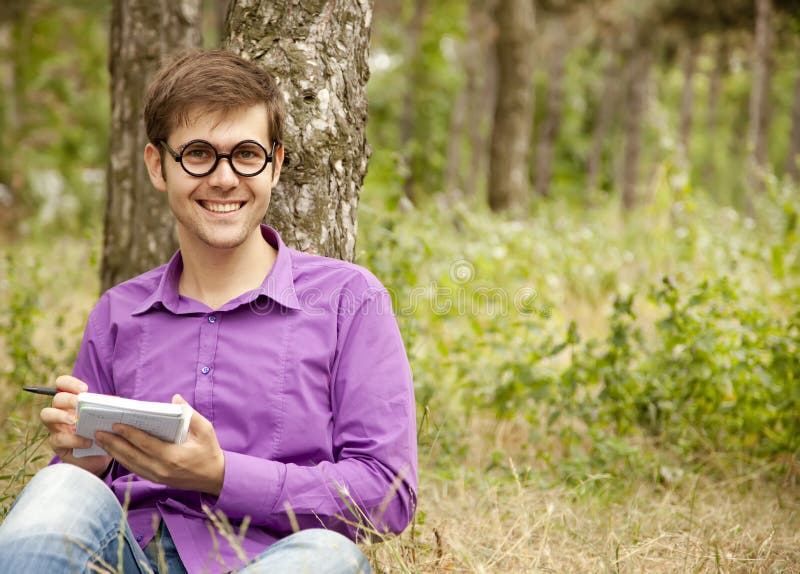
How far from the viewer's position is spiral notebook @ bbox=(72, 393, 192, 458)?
172 centimetres

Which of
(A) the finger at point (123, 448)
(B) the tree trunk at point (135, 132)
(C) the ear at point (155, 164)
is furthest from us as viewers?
(B) the tree trunk at point (135, 132)

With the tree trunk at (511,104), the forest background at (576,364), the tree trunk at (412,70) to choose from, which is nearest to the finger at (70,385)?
the forest background at (576,364)

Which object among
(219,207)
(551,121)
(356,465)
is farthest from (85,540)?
(551,121)

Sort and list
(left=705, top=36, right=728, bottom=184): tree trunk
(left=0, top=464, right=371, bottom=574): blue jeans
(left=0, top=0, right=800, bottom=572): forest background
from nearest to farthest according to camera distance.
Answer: (left=0, top=464, right=371, bottom=574): blue jeans
(left=0, top=0, right=800, bottom=572): forest background
(left=705, top=36, right=728, bottom=184): tree trunk

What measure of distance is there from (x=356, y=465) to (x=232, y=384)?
1.26 feet

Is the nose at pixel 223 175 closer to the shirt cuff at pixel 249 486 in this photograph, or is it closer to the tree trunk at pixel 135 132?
the shirt cuff at pixel 249 486

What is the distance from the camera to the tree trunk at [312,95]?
8.96 feet

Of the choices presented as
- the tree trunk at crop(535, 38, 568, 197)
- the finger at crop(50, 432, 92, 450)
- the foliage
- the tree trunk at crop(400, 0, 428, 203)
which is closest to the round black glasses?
the finger at crop(50, 432, 92, 450)

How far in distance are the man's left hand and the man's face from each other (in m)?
0.53

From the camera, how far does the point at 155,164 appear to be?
2205 mm

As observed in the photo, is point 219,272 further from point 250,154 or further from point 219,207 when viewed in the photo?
point 250,154

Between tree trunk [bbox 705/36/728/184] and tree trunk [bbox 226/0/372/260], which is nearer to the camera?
tree trunk [bbox 226/0/372/260]

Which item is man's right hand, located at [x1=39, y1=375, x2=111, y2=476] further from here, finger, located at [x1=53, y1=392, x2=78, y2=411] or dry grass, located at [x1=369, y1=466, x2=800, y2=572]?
dry grass, located at [x1=369, y1=466, x2=800, y2=572]

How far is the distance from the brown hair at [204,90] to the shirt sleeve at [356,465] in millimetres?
608
